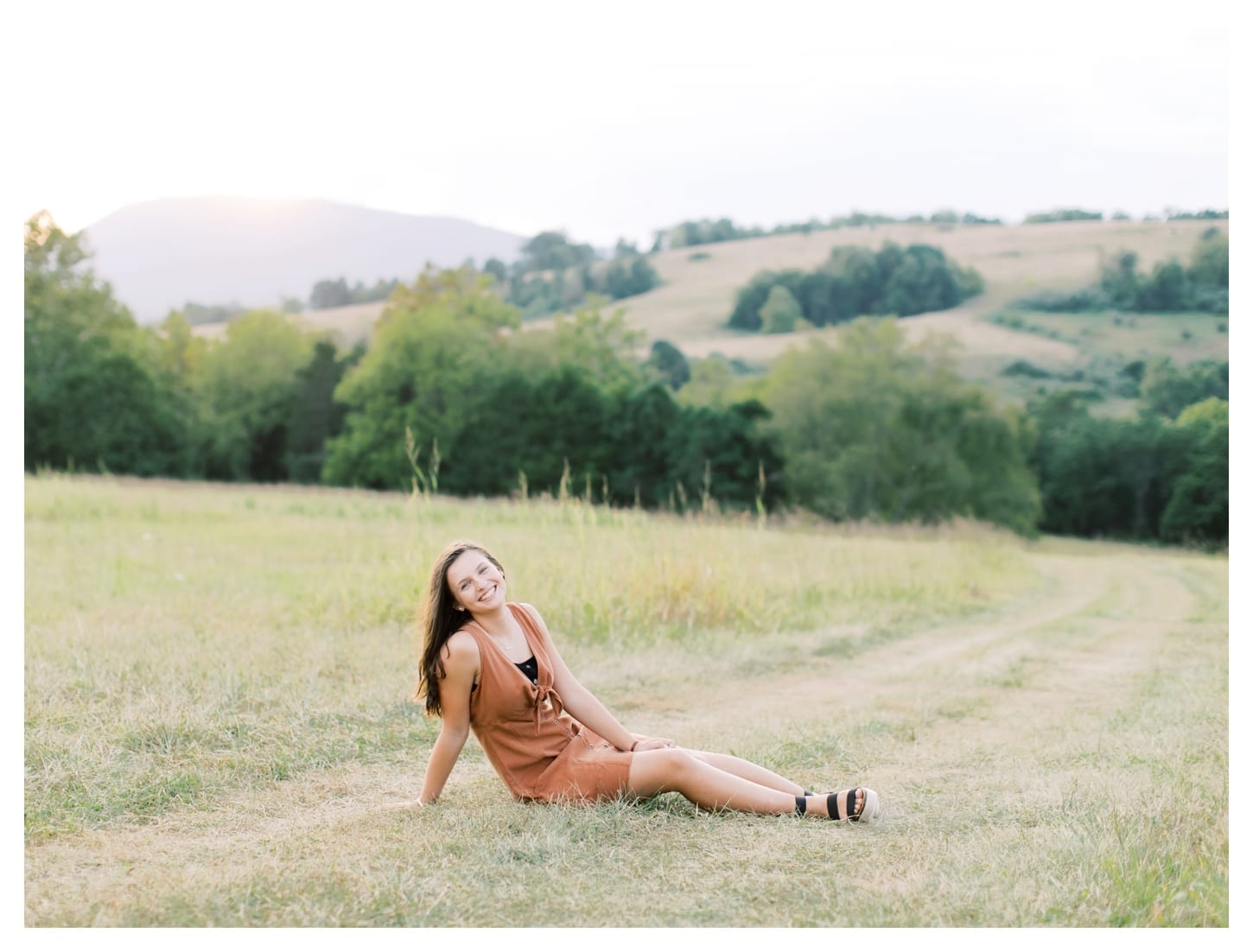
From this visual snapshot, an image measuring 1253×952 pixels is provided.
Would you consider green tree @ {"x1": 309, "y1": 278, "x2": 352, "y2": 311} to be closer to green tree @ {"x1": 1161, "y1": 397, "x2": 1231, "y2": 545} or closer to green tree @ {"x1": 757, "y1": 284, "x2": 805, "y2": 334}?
green tree @ {"x1": 757, "y1": 284, "x2": 805, "y2": 334}

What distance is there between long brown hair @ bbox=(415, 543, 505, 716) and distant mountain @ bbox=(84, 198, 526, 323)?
37.1m

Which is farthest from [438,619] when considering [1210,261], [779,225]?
[779,225]

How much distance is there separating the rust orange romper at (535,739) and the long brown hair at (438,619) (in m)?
0.10

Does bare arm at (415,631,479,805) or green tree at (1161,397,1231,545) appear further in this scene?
green tree at (1161,397,1231,545)

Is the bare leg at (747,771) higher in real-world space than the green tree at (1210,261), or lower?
lower

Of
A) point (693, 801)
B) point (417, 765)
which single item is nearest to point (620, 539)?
point (417, 765)

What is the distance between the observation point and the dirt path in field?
3.86 meters

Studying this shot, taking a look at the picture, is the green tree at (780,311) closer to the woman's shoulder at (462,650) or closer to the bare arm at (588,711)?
the bare arm at (588,711)

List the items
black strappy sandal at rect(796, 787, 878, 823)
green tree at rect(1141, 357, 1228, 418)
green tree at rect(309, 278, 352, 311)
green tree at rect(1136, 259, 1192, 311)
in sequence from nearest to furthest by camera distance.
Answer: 1. black strappy sandal at rect(796, 787, 878, 823)
2. green tree at rect(1141, 357, 1228, 418)
3. green tree at rect(1136, 259, 1192, 311)
4. green tree at rect(309, 278, 352, 311)

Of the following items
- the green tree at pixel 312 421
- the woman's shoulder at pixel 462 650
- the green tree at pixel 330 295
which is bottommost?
the woman's shoulder at pixel 462 650

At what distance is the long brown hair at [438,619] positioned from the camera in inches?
174

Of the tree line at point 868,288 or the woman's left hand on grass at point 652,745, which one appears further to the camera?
the tree line at point 868,288

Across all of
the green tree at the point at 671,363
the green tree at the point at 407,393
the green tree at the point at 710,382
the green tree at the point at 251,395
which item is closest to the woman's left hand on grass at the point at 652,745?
the green tree at the point at 407,393

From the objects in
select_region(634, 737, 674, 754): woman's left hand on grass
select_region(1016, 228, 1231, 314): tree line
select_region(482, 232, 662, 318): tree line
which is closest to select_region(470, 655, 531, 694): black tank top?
select_region(634, 737, 674, 754): woman's left hand on grass
